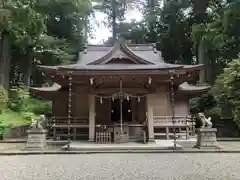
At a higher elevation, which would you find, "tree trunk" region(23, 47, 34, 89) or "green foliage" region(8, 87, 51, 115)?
"tree trunk" region(23, 47, 34, 89)

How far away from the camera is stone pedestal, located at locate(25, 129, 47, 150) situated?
10609 millimetres

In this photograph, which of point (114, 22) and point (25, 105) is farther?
point (114, 22)

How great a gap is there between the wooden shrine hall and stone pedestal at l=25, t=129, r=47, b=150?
71.8 inches

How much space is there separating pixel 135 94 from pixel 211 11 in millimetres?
14428

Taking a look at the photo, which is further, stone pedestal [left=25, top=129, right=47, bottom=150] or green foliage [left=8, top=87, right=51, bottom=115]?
green foliage [left=8, top=87, right=51, bottom=115]

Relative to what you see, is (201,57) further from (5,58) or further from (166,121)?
(5,58)

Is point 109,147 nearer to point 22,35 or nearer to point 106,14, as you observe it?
point 22,35

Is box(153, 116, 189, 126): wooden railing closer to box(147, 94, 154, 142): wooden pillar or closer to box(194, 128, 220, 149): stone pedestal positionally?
box(147, 94, 154, 142): wooden pillar

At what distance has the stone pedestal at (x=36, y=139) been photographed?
10.6m

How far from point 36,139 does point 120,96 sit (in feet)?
13.0

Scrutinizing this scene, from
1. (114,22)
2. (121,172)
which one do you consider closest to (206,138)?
(121,172)

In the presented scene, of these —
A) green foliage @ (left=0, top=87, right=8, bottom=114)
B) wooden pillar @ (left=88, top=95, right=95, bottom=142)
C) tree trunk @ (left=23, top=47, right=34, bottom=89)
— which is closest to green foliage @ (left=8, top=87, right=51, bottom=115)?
green foliage @ (left=0, top=87, right=8, bottom=114)

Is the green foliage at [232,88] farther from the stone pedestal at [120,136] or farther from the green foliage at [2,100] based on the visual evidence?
the green foliage at [2,100]

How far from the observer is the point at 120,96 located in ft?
41.5
